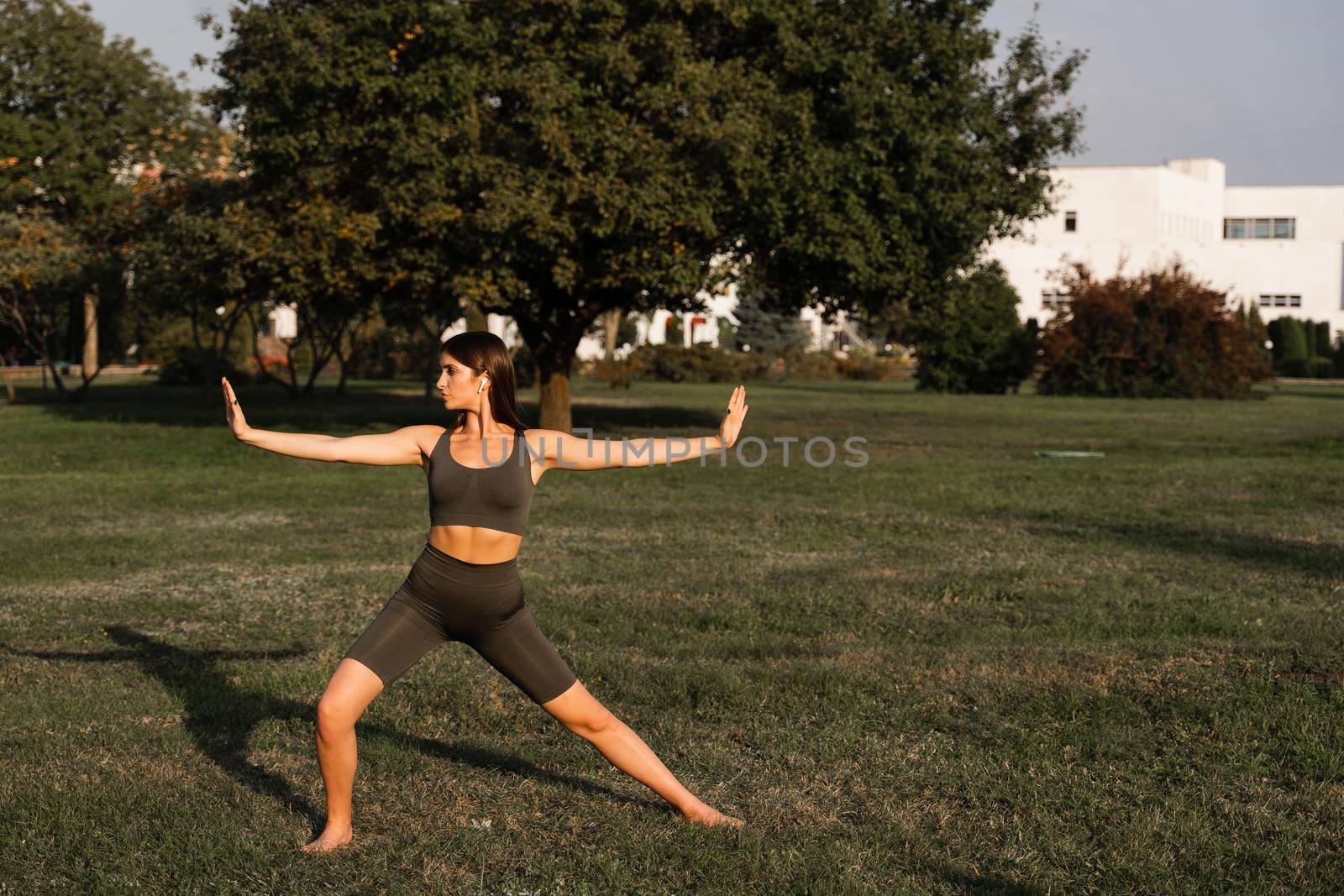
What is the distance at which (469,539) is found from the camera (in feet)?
14.7

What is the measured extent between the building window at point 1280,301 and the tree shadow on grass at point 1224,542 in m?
78.9

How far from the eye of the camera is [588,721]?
4.71 metres

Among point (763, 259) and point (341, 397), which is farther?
point (341, 397)

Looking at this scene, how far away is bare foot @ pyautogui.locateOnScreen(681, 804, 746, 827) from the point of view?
4.91 meters

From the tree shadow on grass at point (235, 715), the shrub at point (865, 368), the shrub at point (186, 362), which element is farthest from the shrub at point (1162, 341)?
the tree shadow on grass at point (235, 715)

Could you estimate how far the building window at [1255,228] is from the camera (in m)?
86.2

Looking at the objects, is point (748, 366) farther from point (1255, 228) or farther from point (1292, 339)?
point (1255, 228)

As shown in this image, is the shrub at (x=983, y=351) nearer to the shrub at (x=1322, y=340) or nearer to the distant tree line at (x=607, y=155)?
the distant tree line at (x=607, y=155)

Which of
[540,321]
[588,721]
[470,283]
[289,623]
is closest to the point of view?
[588,721]

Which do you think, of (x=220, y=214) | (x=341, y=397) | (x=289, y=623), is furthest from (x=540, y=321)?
(x=289, y=623)

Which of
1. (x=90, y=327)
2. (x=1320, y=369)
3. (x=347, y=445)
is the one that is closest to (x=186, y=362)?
(x=90, y=327)

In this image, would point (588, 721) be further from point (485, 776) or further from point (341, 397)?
point (341, 397)

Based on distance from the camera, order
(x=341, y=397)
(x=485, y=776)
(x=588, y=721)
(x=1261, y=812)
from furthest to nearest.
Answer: (x=341, y=397), (x=485, y=776), (x=1261, y=812), (x=588, y=721)

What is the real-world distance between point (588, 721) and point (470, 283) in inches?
629
